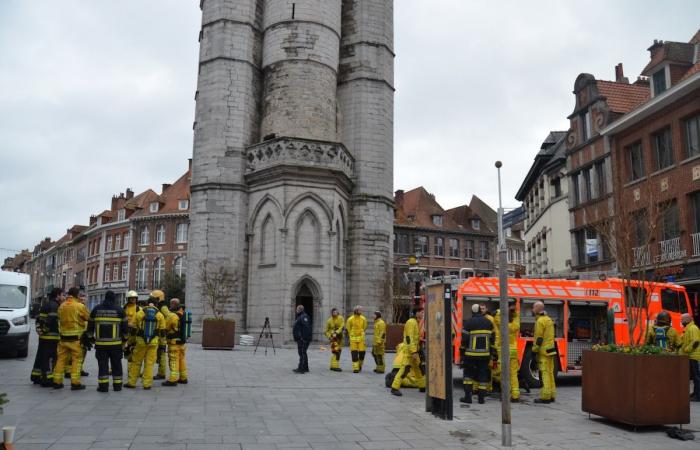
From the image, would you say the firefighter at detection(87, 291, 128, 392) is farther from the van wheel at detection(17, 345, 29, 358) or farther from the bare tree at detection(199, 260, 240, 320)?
the bare tree at detection(199, 260, 240, 320)

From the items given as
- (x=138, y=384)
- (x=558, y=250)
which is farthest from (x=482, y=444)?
(x=558, y=250)

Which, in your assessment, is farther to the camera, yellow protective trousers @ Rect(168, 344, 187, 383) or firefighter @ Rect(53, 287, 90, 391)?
yellow protective trousers @ Rect(168, 344, 187, 383)

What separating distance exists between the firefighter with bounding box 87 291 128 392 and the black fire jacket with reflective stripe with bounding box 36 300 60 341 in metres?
0.82

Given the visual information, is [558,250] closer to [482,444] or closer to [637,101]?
[637,101]

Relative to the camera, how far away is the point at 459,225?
5825cm

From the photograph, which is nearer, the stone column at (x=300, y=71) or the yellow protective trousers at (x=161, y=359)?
the yellow protective trousers at (x=161, y=359)

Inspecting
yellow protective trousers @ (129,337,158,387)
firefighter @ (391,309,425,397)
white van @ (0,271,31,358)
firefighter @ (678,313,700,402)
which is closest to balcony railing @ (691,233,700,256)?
firefighter @ (678,313,700,402)

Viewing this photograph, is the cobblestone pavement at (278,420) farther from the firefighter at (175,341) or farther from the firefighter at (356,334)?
the firefighter at (356,334)

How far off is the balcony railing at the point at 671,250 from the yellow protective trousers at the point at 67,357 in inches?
744

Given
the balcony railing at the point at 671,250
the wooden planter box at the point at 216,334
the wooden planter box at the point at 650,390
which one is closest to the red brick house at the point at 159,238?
the wooden planter box at the point at 216,334

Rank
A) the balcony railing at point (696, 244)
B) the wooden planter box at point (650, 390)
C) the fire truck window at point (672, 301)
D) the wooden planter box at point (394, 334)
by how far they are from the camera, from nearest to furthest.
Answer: the wooden planter box at point (650, 390)
the fire truck window at point (672, 301)
the balcony railing at point (696, 244)
the wooden planter box at point (394, 334)

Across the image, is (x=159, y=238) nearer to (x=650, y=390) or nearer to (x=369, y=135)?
(x=369, y=135)

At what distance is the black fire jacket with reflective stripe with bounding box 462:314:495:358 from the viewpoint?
1053cm

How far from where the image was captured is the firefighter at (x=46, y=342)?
10.9 meters
